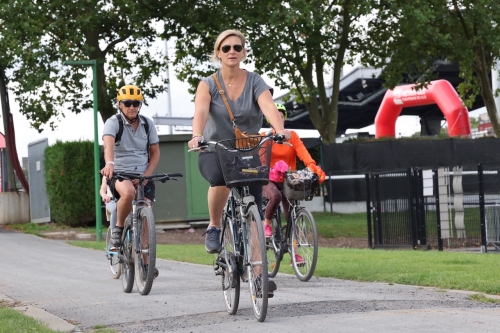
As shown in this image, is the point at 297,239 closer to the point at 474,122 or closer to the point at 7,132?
the point at 7,132

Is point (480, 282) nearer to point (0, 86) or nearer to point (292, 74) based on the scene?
point (292, 74)

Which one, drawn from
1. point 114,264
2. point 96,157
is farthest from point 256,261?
point 96,157

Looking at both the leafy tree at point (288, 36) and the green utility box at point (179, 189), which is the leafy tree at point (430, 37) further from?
the green utility box at point (179, 189)

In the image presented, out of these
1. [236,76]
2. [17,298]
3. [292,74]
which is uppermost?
[292,74]

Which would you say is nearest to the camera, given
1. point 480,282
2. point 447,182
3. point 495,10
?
point 480,282

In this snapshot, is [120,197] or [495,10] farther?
[495,10]

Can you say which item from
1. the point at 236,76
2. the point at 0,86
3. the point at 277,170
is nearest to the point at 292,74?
the point at 0,86

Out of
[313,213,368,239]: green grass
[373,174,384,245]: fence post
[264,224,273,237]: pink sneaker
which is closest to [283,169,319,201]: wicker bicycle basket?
[264,224,273,237]: pink sneaker

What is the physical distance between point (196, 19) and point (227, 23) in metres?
0.85

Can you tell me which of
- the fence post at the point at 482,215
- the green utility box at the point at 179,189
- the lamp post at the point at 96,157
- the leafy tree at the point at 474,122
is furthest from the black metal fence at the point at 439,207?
the leafy tree at the point at 474,122

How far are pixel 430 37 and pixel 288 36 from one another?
434 cm

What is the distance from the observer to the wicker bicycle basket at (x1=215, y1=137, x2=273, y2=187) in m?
6.83

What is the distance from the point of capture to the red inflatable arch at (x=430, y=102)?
134ft

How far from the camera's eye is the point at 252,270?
22.4ft
